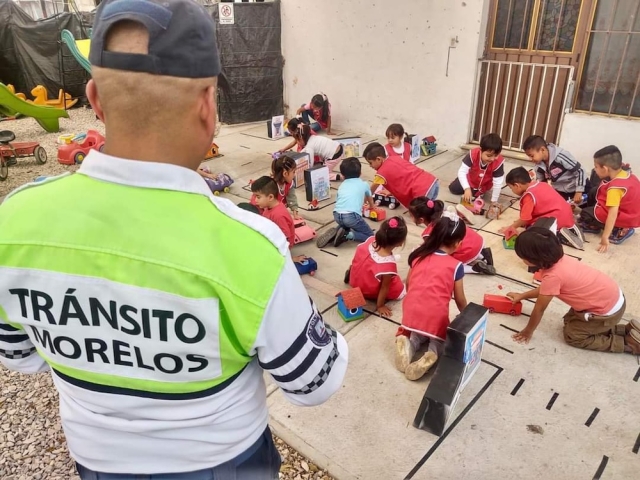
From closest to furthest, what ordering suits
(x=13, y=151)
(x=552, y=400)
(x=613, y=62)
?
1. (x=552, y=400)
2. (x=613, y=62)
3. (x=13, y=151)

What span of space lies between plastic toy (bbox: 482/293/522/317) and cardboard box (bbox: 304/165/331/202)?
2.40 m

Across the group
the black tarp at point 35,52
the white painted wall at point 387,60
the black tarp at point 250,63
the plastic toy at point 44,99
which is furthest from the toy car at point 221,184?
the black tarp at point 35,52

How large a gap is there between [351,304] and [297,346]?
245cm

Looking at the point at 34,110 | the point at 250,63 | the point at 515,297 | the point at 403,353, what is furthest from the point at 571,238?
the point at 34,110

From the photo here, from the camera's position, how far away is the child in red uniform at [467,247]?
3920 mm

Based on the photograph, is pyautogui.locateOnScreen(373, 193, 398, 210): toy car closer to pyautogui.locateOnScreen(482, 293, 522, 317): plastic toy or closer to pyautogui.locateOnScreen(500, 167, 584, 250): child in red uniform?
pyautogui.locateOnScreen(500, 167, 584, 250): child in red uniform

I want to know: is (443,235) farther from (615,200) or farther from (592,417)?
(615,200)

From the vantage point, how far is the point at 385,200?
5.39 meters

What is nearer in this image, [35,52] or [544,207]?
[544,207]

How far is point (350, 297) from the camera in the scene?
11.1 ft

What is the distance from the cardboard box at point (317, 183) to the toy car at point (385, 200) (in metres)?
0.55

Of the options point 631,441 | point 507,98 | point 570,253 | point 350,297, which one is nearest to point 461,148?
point 507,98

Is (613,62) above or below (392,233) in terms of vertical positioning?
above

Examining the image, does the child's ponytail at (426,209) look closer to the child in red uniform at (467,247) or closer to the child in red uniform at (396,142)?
the child in red uniform at (467,247)
